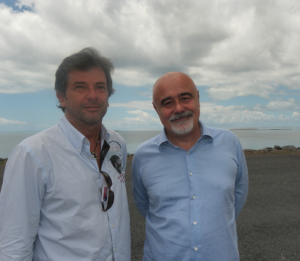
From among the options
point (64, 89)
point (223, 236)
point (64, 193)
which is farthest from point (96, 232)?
point (64, 89)

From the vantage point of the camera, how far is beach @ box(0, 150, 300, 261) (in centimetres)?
374

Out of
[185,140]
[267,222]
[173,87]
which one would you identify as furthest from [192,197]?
[267,222]

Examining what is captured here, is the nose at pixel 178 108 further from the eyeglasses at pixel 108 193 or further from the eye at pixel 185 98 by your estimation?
the eyeglasses at pixel 108 193

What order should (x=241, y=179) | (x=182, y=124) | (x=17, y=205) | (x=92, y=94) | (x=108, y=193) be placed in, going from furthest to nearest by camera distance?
(x=241, y=179)
(x=182, y=124)
(x=92, y=94)
(x=108, y=193)
(x=17, y=205)

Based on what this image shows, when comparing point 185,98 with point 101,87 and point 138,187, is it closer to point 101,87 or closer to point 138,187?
point 101,87

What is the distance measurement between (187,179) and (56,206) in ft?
3.95

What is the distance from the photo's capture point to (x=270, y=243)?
3953 millimetres

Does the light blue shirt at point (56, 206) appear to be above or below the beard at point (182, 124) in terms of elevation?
below

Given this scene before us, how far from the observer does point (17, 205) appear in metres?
1.82

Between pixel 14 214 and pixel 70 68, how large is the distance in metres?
1.34

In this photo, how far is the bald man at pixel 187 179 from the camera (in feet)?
7.37

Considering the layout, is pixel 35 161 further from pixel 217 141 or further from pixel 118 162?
pixel 217 141

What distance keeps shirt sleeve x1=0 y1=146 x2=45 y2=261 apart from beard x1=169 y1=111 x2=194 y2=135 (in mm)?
1359

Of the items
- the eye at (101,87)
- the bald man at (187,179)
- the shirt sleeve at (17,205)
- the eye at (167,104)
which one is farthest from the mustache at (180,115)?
the shirt sleeve at (17,205)
